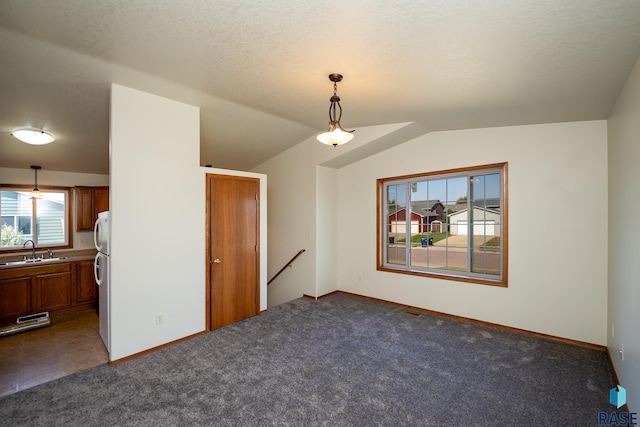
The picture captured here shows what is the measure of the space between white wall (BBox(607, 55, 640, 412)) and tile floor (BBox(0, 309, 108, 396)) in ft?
15.4

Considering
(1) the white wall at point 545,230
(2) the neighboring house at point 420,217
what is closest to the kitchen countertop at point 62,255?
(2) the neighboring house at point 420,217

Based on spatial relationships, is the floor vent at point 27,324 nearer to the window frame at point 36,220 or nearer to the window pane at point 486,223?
the window frame at point 36,220

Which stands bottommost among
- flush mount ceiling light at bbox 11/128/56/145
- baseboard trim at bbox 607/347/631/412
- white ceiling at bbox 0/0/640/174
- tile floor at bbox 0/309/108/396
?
tile floor at bbox 0/309/108/396

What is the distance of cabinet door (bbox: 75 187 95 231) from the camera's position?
16.3 feet

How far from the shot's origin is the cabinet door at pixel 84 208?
4.97m

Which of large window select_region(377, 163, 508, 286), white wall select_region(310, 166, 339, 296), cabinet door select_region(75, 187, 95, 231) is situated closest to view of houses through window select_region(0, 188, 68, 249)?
cabinet door select_region(75, 187, 95, 231)

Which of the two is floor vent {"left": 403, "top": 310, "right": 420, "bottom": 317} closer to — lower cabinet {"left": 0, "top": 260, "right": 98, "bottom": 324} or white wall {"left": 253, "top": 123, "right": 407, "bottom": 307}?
white wall {"left": 253, "top": 123, "right": 407, "bottom": 307}

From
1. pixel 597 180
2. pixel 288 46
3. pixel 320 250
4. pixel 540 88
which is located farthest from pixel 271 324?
pixel 597 180

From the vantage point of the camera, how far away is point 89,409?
218cm

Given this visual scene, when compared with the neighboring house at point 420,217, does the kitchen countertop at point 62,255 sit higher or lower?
lower

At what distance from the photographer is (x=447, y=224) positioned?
4.34m

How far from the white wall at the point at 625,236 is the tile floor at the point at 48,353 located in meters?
4.70

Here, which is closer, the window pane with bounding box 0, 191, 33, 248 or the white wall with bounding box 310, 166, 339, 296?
the window pane with bounding box 0, 191, 33, 248

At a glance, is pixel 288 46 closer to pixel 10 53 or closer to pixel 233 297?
pixel 10 53
